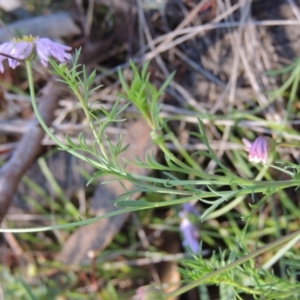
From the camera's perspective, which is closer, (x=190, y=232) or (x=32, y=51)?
(x=32, y=51)

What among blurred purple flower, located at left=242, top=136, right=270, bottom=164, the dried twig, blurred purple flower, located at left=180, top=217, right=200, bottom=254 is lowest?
blurred purple flower, located at left=180, top=217, right=200, bottom=254

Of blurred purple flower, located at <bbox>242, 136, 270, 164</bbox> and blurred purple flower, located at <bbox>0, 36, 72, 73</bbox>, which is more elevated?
blurred purple flower, located at <bbox>0, 36, 72, 73</bbox>

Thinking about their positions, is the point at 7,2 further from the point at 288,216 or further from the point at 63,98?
the point at 288,216

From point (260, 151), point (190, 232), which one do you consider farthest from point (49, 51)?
point (190, 232)

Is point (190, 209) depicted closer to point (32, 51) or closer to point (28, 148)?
point (28, 148)

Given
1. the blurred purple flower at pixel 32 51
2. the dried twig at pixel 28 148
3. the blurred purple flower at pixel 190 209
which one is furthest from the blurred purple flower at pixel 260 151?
the dried twig at pixel 28 148

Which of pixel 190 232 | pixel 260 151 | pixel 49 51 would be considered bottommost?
pixel 190 232

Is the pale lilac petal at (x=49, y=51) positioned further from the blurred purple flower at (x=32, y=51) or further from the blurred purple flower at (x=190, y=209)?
the blurred purple flower at (x=190, y=209)

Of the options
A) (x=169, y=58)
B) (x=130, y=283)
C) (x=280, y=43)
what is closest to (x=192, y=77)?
(x=169, y=58)

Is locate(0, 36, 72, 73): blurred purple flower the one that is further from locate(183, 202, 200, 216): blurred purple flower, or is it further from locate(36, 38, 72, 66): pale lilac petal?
locate(183, 202, 200, 216): blurred purple flower

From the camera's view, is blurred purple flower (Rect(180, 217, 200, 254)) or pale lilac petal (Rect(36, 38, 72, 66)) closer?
pale lilac petal (Rect(36, 38, 72, 66))

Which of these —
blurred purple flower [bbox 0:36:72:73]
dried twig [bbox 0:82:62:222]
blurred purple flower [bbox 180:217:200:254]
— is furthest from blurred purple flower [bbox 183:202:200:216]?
blurred purple flower [bbox 0:36:72:73]
